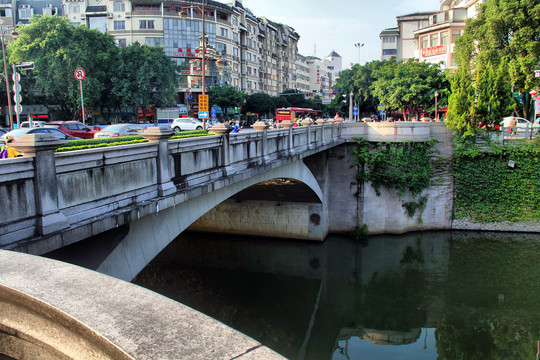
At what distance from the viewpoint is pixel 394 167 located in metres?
23.5

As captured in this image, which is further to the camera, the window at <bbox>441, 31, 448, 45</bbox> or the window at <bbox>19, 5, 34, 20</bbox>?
the window at <bbox>19, 5, 34, 20</bbox>

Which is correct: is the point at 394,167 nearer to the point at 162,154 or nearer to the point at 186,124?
the point at 186,124

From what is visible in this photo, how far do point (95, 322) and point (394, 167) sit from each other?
22219 millimetres

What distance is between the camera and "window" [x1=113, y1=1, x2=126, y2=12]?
5597 cm

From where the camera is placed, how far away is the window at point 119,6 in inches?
2203

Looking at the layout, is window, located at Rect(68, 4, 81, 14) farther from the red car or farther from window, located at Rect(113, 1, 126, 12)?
the red car

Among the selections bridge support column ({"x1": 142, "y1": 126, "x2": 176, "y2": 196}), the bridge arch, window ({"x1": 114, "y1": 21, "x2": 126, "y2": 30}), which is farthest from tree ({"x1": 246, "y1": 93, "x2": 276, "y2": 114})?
bridge support column ({"x1": 142, "y1": 126, "x2": 176, "y2": 196})

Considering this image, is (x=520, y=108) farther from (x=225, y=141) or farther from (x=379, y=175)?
(x=225, y=141)

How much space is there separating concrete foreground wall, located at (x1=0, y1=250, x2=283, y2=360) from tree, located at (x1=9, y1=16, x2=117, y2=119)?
130ft

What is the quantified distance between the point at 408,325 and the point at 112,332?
14.8 metres

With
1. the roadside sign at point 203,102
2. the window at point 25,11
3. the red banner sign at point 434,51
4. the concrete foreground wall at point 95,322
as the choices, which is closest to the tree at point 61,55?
the roadside sign at point 203,102

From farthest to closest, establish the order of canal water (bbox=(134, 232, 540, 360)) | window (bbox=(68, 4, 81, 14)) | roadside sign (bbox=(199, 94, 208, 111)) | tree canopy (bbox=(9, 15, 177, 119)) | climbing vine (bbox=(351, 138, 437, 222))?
window (bbox=(68, 4, 81, 14)) < tree canopy (bbox=(9, 15, 177, 119)) < climbing vine (bbox=(351, 138, 437, 222)) < roadside sign (bbox=(199, 94, 208, 111)) < canal water (bbox=(134, 232, 540, 360))

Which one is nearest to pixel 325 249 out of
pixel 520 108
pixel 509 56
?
pixel 509 56

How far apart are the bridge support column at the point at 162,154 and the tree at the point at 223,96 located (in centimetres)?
4936
